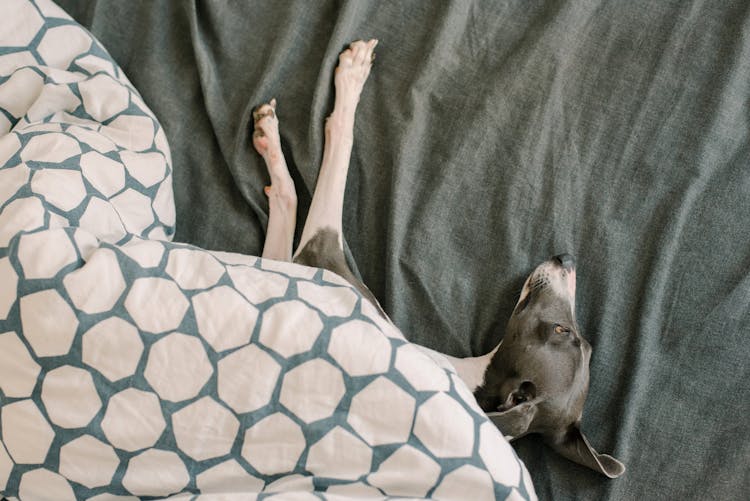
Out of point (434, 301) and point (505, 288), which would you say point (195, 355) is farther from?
point (505, 288)

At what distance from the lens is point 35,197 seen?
1.41 m

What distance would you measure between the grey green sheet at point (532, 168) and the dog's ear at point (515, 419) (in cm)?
13

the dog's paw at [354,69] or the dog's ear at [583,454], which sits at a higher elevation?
the dog's paw at [354,69]

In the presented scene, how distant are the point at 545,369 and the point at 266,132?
0.93 meters

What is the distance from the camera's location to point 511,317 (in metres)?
1.81

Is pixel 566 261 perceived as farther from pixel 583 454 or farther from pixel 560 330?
pixel 583 454

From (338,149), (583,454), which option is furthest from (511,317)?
(338,149)

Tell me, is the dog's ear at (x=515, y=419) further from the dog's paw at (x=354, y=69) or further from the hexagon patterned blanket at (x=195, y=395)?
the dog's paw at (x=354, y=69)

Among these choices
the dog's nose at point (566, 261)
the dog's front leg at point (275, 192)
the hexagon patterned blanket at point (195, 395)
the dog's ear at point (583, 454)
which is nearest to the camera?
the hexagon patterned blanket at point (195, 395)

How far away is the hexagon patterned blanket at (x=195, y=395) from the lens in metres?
1.33

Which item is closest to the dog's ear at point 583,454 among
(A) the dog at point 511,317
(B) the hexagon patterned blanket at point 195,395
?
(A) the dog at point 511,317

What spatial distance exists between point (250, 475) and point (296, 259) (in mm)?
648

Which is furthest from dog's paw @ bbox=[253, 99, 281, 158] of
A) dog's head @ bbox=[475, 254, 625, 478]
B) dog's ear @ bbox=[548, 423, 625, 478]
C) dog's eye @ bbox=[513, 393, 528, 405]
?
dog's ear @ bbox=[548, 423, 625, 478]

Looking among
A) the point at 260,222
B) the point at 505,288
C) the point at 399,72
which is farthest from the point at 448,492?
the point at 399,72
